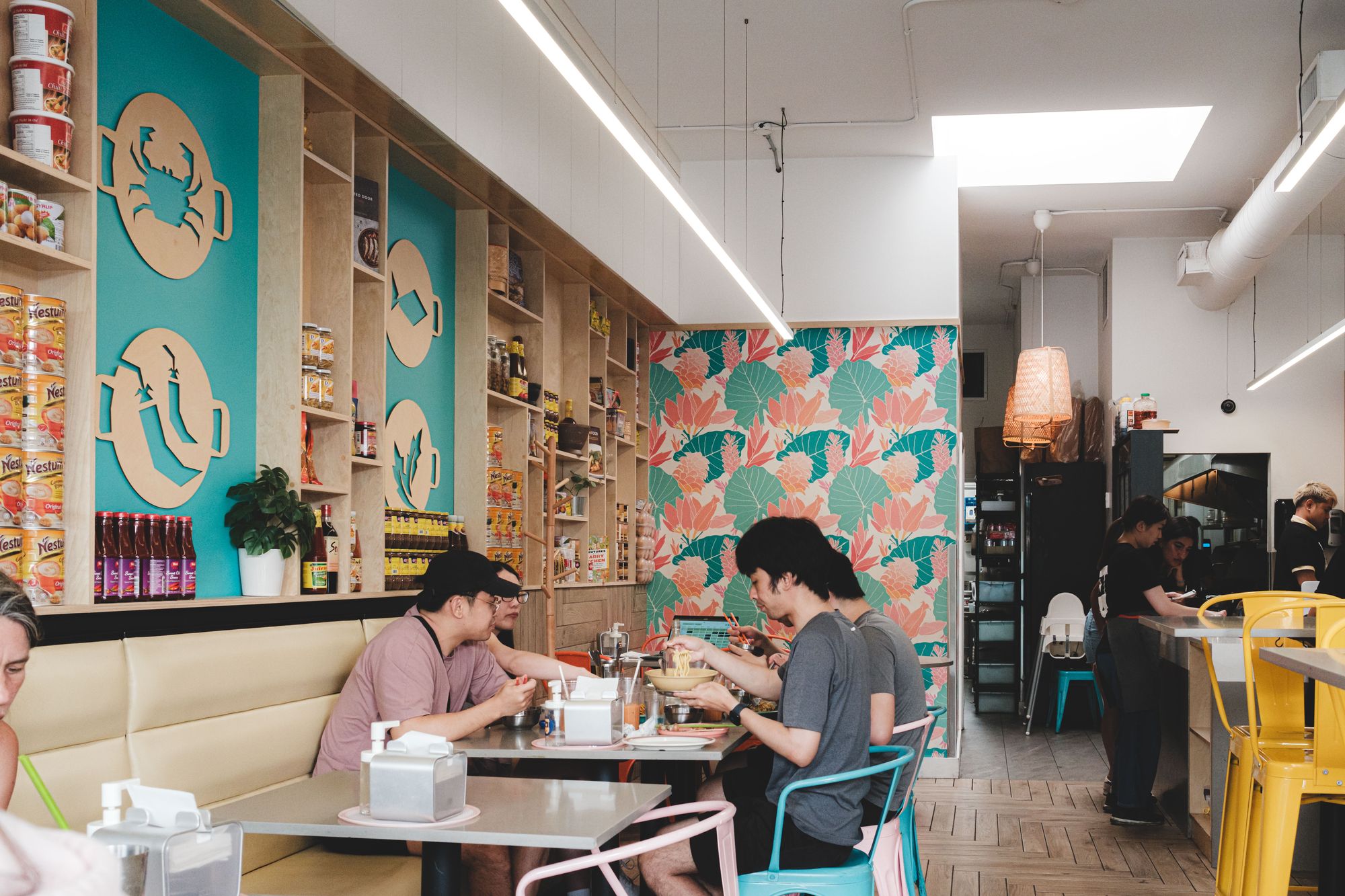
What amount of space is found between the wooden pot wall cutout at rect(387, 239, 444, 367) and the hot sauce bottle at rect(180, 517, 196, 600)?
182 cm

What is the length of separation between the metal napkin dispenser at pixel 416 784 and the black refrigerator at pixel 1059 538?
9.39m

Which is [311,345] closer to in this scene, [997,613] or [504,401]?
[504,401]

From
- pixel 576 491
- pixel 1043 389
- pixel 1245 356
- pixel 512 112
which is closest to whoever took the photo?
pixel 512 112

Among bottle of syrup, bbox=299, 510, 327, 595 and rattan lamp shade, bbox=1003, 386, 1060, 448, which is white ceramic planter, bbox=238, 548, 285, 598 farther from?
rattan lamp shade, bbox=1003, 386, 1060, 448

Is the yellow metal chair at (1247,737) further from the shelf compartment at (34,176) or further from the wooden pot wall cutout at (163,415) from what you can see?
the shelf compartment at (34,176)

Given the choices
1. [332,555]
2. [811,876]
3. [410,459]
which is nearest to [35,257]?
[332,555]

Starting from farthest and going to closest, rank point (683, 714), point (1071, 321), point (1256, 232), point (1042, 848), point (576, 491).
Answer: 1. point (1071, 321)
2. point (1256, 232)
3. point (576, 491)
4. point (1042, 848)
5. point (683, 714)

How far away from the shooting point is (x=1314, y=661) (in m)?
3.46

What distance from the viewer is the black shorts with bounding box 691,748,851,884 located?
3111 mm

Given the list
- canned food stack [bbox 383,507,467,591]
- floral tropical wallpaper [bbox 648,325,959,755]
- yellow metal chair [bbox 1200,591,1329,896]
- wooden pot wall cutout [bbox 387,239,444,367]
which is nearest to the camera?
yellow metal chair [bbox 1200,591,1329,896]

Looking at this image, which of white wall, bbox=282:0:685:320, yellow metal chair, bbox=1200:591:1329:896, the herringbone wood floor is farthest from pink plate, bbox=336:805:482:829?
the herringbone wood floor

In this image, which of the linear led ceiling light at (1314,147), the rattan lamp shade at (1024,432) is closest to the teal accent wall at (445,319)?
the linear led ceiling light at (1314,147)

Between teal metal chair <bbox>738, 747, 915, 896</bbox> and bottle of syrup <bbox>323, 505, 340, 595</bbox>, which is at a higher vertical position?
bottle of syrup <bbox>323, 505, 340, 595</bbox>

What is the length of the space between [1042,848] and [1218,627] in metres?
1.42
